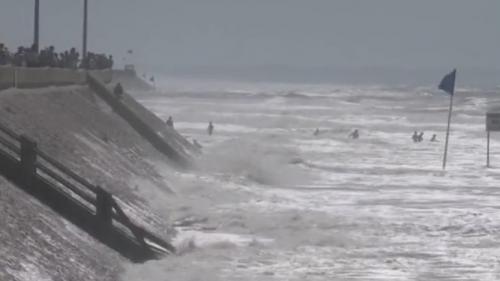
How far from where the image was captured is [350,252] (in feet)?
71.7

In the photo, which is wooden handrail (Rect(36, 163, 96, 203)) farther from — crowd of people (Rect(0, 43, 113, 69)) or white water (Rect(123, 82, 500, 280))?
crowd of people (Rect(0, 43, 113, 69))

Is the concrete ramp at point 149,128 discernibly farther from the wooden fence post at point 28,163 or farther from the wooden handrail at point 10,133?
the wooden fence post at point 28,163

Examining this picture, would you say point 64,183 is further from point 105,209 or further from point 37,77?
point 37,77

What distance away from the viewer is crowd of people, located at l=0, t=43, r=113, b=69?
32181mm

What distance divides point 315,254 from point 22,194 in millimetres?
5859

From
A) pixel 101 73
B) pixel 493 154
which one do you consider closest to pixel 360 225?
pixel 101 73

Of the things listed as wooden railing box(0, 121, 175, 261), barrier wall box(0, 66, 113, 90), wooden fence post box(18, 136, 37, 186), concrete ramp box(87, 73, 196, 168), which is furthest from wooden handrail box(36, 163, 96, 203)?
concrete ramp box(87, 73, 196, 168)

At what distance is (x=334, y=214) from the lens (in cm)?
2778

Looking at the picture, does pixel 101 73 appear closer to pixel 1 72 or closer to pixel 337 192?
pixel 337 192

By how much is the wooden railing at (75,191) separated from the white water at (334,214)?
578 millimetres

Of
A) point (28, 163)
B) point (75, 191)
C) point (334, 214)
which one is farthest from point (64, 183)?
point (334, 214)

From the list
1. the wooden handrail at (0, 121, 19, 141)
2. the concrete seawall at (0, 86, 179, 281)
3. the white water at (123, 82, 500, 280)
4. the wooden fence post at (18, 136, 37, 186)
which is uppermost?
the wooden handrail at (0, 121, 19, 141)

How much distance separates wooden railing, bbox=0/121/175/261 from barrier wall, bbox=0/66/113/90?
9191 millimetres

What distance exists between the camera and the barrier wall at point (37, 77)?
2841 centimetres
